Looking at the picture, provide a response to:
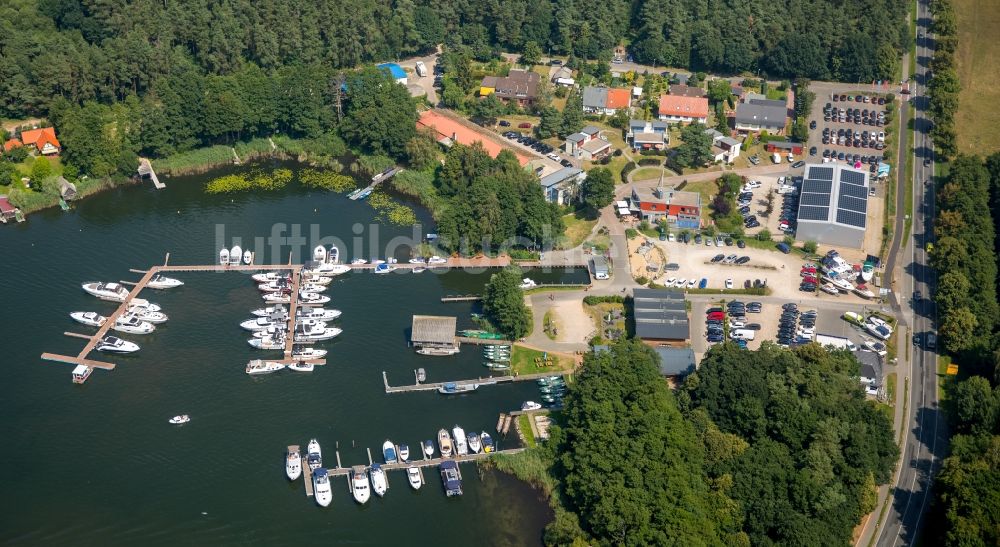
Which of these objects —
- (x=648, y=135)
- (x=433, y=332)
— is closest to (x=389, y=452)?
(x=433, y=332)

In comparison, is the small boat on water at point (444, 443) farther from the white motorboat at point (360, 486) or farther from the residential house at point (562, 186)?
the residential house at point (562, 186)

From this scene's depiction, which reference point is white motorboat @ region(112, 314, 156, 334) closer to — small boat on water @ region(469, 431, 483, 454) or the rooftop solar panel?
small boat on water @ region(469, 431, 483, 454)

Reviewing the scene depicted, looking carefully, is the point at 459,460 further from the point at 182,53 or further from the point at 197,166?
the point at 182,53

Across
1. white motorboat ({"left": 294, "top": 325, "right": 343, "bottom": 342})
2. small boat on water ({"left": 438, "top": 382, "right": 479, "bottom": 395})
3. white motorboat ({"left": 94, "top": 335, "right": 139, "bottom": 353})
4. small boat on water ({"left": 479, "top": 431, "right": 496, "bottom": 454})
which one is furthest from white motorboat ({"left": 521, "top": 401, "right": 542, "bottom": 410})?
white motorboat ({"left": 94, "top": 335, "right": 139, "bottom": 353})

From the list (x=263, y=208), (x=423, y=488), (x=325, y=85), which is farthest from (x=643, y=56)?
(x=423, y=488)

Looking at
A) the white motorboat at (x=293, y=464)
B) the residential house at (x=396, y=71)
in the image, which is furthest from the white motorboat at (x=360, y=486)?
the residential house at (x=396, y=71)

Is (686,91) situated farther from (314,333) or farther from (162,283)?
(162,283)
